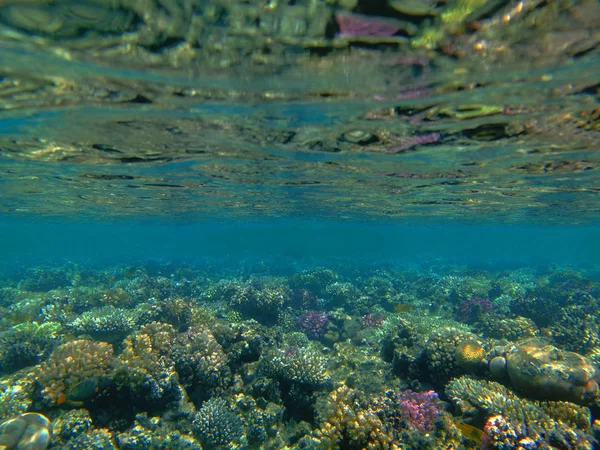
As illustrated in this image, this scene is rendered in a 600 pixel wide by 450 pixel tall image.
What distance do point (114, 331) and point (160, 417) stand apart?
5.33 meters

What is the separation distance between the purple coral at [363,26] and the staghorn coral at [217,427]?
8160 mm

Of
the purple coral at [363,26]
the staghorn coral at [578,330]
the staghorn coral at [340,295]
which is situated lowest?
the staghorn coral at [340,295]

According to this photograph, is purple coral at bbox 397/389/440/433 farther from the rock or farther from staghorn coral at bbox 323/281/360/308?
staghorn coral at bbox 323/281/360/308

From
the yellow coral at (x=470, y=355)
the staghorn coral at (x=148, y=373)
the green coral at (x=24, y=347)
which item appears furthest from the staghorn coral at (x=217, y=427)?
the green coral at (x=24, y=347)

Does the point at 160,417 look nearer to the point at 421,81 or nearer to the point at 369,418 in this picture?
the point at 369,418

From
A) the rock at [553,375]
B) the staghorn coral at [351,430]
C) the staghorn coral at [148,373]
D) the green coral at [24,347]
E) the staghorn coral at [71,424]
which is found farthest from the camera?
the green coral at [24,347]

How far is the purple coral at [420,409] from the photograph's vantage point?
645 cm

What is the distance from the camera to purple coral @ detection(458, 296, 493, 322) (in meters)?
17.7

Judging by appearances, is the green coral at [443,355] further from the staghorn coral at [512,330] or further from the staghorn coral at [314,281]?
the staghorn coral at [314,281]

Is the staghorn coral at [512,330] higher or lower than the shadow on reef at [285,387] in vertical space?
lower

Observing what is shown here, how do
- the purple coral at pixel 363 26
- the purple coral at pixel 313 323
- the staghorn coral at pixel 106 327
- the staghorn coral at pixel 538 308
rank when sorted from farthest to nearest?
1. the staghorn coral at pixel 538 308
2. the purple coral at pixel 313 323
3. the staghorn coral at pixel 106 327
4. the purple coral at pixel 363 26

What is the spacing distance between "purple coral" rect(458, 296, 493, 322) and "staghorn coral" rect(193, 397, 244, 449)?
1492 cm

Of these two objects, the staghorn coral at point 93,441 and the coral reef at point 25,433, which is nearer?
the coral reef at point 25,433

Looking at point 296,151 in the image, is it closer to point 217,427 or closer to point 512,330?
point 217,427
